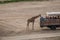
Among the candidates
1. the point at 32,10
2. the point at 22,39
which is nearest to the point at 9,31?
the point at 22,39

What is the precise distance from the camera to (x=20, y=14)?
227cm

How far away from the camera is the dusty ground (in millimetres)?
1837

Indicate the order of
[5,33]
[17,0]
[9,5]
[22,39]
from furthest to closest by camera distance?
1. [17,0]
2. [9,5]
3. [5,33]
4. [22,39]

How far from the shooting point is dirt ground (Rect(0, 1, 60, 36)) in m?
1.85

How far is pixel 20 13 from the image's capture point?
2.32m

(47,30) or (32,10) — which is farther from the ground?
(32,10)

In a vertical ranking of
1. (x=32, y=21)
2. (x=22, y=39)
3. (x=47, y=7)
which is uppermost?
(x=47, y=7)

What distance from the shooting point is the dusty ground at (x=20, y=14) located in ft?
6.03

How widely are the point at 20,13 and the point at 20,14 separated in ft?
0.15

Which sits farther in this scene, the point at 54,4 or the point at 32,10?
the point at 54,4

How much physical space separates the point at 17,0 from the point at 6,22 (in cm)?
81

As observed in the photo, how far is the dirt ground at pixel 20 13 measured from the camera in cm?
185

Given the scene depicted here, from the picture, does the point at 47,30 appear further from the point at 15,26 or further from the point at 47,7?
the point at 47,7

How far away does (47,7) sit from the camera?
250cm
